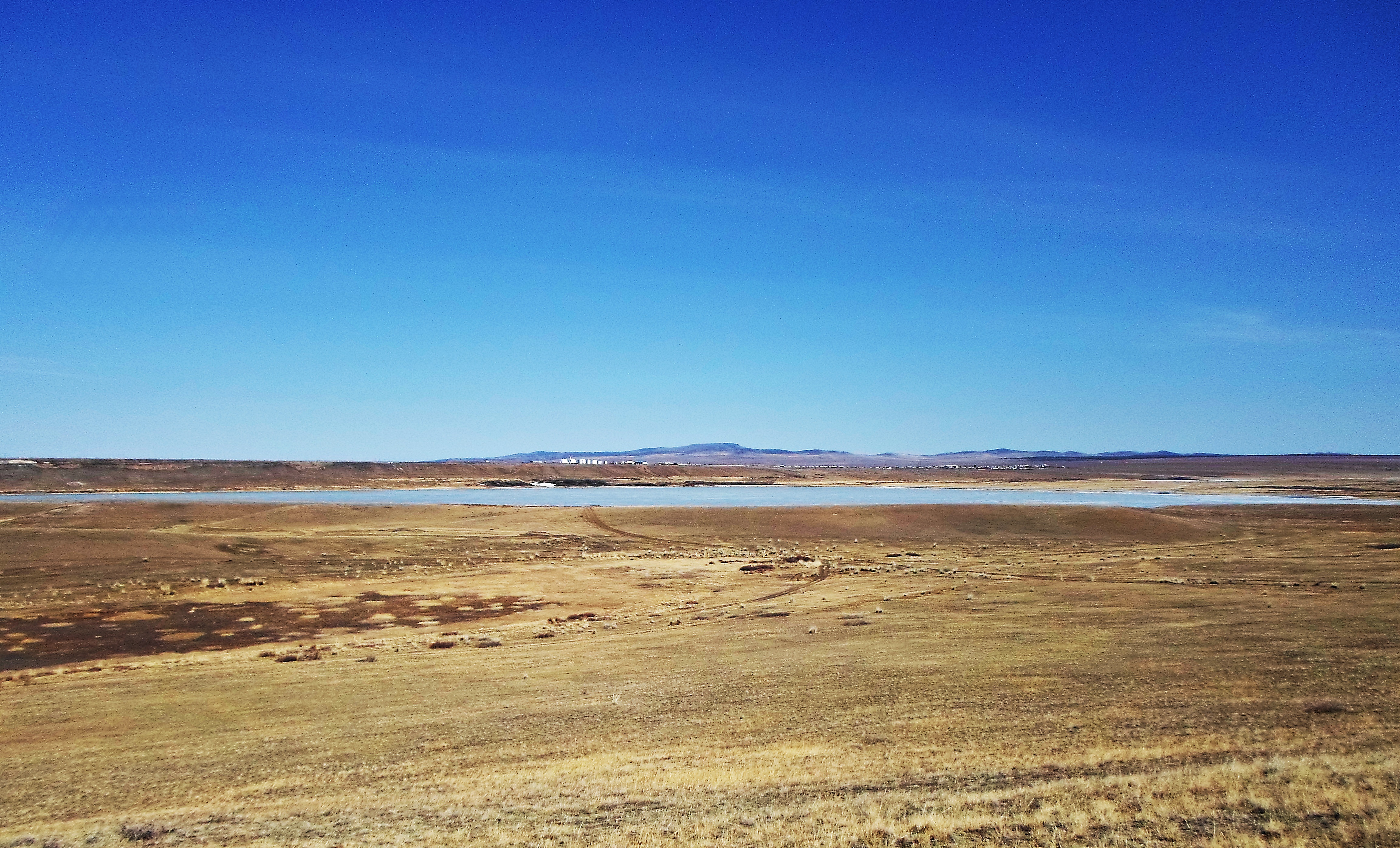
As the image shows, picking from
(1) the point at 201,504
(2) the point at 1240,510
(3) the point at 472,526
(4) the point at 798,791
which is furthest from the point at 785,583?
(1) the point at 201,504

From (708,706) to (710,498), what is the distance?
92.3m

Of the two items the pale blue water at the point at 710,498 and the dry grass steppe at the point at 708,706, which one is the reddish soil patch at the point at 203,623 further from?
the pale blue water at the point at 710,498

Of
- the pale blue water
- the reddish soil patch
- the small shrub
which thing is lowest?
the reddish soil patch

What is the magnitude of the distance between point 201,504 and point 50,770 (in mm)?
75533

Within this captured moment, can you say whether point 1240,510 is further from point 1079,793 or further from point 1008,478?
point 1008,478

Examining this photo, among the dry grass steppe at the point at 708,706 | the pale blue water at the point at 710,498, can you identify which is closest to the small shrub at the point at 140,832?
the dry grass steppe at the point at 708,706

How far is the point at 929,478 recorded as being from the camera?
176250 mm

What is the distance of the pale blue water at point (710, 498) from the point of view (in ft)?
306

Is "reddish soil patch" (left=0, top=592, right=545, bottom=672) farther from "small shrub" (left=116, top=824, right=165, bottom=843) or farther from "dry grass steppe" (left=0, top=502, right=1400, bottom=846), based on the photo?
"small shrub" (left=116, top=824, right=165, bottom=843)

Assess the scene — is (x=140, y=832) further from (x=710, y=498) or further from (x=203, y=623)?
(x=710, y=498)

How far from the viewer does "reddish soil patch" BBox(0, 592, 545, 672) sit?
2928 centimetres

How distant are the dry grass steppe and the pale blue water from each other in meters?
47.4

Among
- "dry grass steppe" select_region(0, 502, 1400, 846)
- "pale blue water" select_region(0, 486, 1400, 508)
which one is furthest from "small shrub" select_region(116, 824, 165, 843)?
"pale blue water" select_region(0, 486, 1400, 508)

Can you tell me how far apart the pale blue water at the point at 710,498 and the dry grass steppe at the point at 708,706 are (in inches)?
1865
